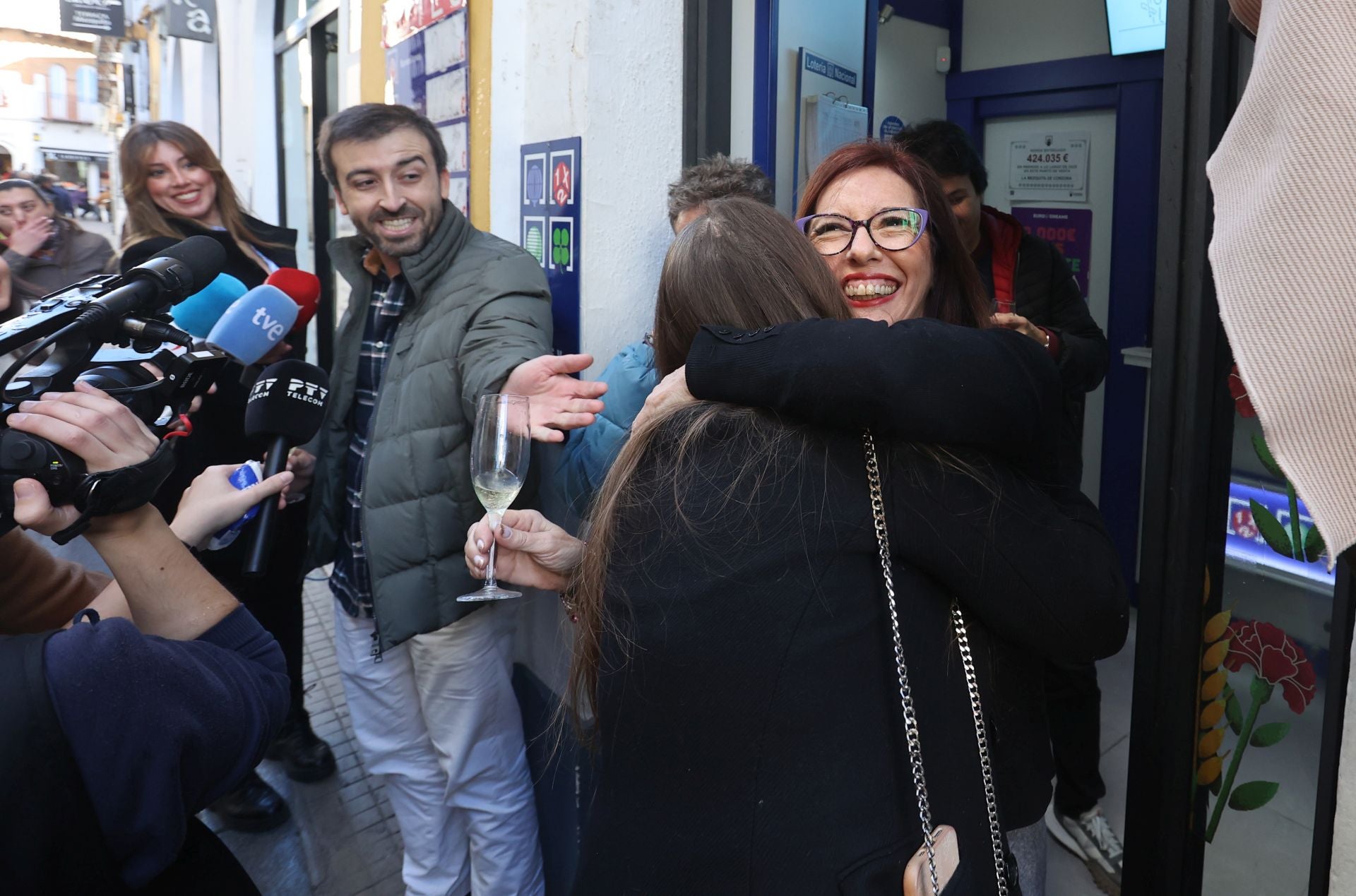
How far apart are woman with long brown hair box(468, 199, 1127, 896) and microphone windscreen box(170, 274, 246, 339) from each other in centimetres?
192

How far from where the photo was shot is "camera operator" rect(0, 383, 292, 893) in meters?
1.10

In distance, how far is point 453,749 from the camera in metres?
2.72

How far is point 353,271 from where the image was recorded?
2904mm

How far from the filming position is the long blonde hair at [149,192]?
11.2ft

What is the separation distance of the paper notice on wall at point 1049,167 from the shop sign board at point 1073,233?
0.22 feet

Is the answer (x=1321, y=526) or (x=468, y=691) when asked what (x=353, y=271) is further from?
(x=1321, y=526)

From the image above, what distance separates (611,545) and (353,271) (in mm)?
1894

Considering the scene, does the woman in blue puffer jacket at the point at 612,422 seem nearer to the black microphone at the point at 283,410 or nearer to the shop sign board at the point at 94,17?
the black microphone at the point at 283,410

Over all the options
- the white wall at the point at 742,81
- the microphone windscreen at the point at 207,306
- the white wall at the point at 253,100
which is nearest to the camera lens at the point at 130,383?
the microphone windscreen at the point at 207,306

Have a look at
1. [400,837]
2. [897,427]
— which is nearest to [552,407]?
[897,427]

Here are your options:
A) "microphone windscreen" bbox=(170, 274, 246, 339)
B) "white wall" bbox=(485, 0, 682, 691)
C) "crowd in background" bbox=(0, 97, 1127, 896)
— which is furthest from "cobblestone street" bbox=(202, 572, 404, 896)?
"crowd in background" bbox=(0, 97, 1127, 896)

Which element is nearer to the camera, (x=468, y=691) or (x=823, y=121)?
(x=468, y=691)

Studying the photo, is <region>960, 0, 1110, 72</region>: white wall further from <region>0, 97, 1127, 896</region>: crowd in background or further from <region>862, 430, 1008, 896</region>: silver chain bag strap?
<region>862, 430, 1008, 896</region>: silver chain bag strap

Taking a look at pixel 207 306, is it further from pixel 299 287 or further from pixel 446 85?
pixel 446 85
